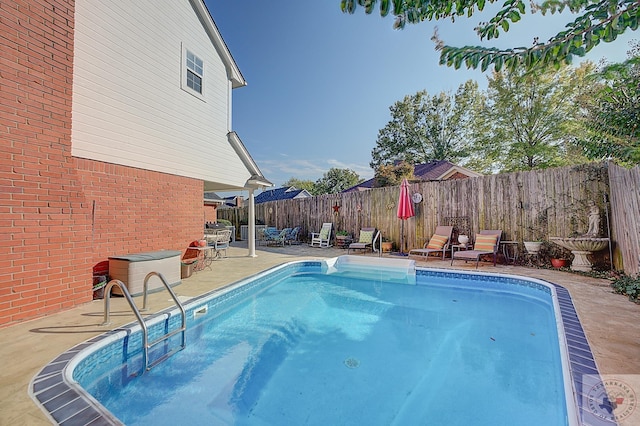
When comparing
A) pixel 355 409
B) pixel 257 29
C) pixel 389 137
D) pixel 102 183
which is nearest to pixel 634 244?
pixel 355 409

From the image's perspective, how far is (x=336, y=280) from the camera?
783 centimetres

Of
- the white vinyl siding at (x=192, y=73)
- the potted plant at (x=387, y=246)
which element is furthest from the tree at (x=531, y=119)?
the white vinyl siding at (x=192, y=73)

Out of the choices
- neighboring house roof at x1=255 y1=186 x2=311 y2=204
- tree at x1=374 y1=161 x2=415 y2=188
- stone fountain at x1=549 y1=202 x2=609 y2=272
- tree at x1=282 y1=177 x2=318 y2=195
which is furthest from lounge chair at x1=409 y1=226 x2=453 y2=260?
tree at x1=282 y1=177 x2=318 y2=195

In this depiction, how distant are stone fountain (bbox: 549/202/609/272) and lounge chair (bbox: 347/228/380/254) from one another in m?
5.62

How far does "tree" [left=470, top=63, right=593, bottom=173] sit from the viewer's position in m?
16.2

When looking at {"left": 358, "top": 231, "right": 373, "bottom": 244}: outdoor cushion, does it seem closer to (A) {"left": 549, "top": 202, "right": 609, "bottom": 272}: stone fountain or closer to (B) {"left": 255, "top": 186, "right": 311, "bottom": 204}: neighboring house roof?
(A) {"left": 549, "top": 202, "right": 609, "bottom": 272}: stone fountain

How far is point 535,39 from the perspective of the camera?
6.95ft

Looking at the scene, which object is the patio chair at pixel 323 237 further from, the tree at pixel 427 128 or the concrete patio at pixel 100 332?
the tree at pixel 427 128

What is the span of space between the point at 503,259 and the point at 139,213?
9.65m

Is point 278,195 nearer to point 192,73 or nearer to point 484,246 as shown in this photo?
point 192,73

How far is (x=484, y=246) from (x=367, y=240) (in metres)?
4.30

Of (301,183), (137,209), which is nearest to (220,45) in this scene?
(137,209)

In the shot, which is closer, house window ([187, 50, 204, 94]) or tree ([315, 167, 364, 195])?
house window ([187, 50, 204, 94])

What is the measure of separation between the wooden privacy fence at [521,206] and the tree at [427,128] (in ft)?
51.3
